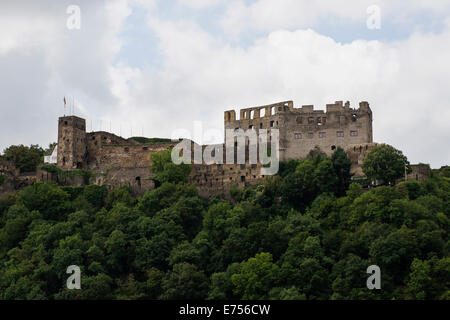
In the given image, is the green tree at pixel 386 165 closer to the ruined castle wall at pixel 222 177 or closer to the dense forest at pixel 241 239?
the dense forest at pixel 241 239

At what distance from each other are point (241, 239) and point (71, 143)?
27.7 metres

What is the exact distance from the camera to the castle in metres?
79.1

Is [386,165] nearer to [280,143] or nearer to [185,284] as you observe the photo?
[280,143]

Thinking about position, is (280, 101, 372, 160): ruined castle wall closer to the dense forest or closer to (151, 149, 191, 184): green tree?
the dense forest

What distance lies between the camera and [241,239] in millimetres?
65812

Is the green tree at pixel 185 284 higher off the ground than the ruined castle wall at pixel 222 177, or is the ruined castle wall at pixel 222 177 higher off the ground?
the ruined castle wall at pixel 222 177

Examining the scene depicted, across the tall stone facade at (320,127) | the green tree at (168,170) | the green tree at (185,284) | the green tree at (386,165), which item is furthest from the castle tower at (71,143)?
the green tree at (386,165)

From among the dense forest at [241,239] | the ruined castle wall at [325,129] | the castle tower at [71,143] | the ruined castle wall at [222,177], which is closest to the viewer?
the dense forest at [241,239]

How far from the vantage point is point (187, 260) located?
6544cm

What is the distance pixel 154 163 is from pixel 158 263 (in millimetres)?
16617

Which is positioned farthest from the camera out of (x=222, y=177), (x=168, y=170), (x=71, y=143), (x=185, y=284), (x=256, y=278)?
(x=71, y=143)

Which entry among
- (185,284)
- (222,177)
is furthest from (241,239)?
(222,177)

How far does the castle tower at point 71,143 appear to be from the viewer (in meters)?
86.5
